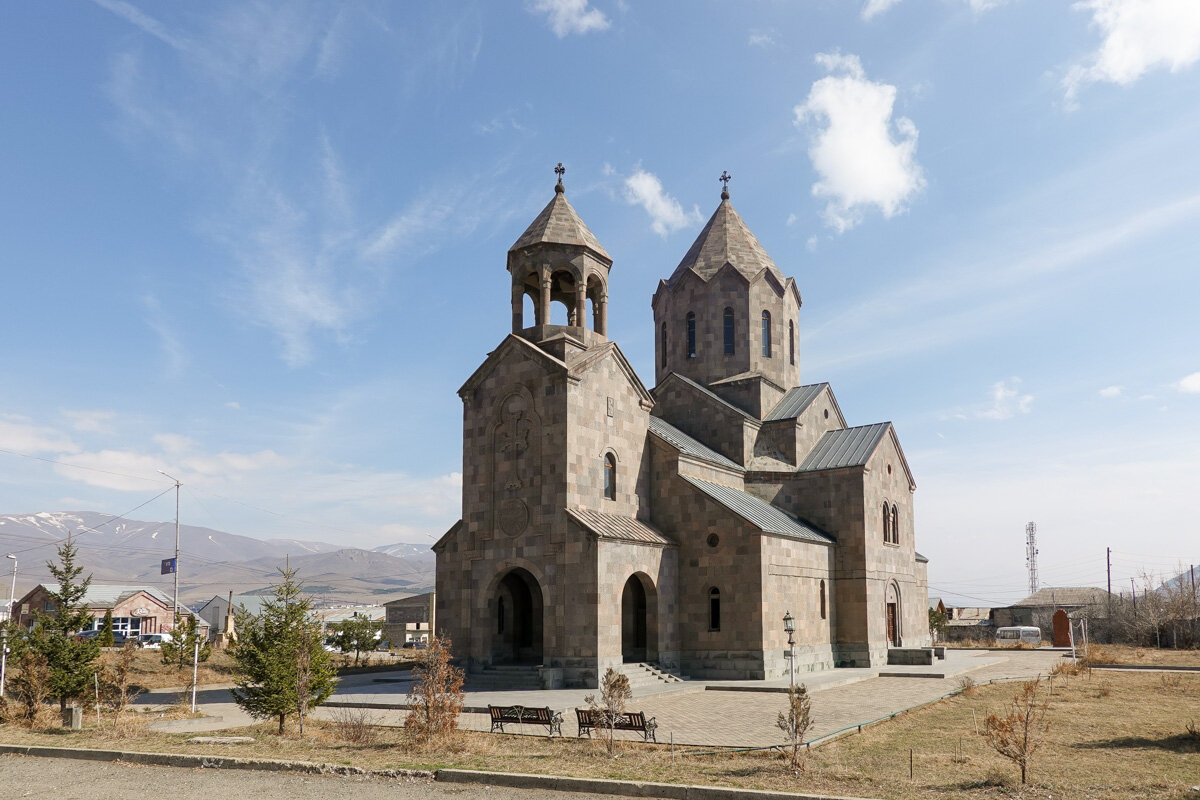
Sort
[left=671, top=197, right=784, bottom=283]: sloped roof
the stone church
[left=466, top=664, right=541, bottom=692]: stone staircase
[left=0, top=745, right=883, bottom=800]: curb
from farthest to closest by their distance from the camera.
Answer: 1. [left=671, top=197, right=784, bottom=283]: sloped roof
2. the stone church
3. [left=466, top=664, right=541, bottom=692]: stone staircase
4. [left=0, top=745, right=883, bottom=800]: curb

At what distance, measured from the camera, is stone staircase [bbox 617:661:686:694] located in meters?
24.6

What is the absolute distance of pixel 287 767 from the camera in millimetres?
13492

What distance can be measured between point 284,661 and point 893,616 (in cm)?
2547

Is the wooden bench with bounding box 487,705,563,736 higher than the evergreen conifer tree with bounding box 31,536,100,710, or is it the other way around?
the evergreen conifer tree with bounding box 31,536,100,710

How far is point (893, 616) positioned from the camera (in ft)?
114

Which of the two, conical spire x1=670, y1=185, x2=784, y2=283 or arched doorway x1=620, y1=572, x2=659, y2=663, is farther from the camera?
conical spire x1=670, y1=185, x2=784, y2=283

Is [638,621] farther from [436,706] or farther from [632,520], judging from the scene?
[436,706]

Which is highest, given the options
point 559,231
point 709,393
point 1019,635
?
point 559,231

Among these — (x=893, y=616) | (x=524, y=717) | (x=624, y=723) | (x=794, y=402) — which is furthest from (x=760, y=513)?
(x=624, y=723)

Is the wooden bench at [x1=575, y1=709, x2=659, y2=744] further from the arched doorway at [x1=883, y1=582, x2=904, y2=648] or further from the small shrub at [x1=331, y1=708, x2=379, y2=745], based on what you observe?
the arched doorway at [x1=883, y1=582, x2=904, y2=648]

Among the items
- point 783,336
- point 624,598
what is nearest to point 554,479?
point 624,598

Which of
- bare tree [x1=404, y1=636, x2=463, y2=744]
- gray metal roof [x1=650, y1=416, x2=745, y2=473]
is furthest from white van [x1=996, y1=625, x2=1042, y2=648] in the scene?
bare tree [x1=404, y1=636, x2=463, y2=744]

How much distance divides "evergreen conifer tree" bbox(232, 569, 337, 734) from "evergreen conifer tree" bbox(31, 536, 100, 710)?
467 centimetres

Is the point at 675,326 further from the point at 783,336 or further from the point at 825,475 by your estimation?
the point at 825,475
